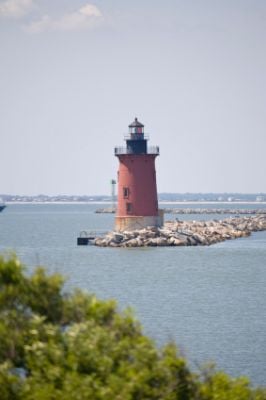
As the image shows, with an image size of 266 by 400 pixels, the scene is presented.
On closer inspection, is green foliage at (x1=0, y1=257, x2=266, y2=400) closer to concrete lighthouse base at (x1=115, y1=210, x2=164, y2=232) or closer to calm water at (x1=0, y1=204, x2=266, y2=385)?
calm water at (x1=0, y1=204, x2=266, y2=385)

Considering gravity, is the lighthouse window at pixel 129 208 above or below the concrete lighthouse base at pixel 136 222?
above

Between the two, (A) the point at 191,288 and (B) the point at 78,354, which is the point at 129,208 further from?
(B) the point at 78,354

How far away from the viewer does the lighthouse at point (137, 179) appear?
53500mm

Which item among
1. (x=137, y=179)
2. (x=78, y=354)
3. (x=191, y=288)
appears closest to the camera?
(x=78, y=354)

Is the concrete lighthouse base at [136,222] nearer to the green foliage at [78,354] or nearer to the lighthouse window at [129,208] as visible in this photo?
the lighthouse window at [129,208]

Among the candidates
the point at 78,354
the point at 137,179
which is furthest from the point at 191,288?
the point at 78,354

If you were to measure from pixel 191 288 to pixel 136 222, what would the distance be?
565 inches

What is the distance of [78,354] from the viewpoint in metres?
12.5

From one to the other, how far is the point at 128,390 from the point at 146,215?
4270 cm

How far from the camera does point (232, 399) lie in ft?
42.2

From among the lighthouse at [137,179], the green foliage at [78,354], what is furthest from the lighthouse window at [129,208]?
the green foliage at [78,354]

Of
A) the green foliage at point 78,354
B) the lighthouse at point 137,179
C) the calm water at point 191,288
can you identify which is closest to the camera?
the green foliage at point 78,354

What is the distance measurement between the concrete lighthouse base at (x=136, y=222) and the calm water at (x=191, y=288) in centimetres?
123

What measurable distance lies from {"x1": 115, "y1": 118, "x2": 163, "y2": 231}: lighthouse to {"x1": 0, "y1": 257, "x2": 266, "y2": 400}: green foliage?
40.1 meters
